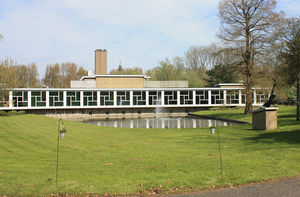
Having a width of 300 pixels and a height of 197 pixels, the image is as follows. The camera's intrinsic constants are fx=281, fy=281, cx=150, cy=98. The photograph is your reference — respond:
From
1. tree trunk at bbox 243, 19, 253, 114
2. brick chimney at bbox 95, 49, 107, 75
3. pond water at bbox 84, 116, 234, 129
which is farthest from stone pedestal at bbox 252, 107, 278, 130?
brick chimney at bbox 95, 49, 107, 75

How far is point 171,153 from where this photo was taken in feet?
38.7

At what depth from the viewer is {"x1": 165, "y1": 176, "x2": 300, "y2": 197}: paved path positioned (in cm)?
618

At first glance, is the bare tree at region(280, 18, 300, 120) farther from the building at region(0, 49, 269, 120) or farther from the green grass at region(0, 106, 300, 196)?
Answer: the building at region(0, 49, 269, 120)

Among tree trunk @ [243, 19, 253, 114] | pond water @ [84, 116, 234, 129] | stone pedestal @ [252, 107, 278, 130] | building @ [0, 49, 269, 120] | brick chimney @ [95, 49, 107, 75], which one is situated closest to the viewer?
stone pedestal @ [252, 107, 278, 130]

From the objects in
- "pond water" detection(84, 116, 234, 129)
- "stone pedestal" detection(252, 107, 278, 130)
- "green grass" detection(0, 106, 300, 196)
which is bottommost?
"pond water" detection(84, 116, 234, 129)

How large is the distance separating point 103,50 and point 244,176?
56684 millimetres

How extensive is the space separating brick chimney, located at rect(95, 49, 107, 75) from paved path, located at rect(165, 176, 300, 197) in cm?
5633

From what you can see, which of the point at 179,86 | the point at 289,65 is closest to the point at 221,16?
the point at 289,65

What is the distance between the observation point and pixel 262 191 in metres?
6.38

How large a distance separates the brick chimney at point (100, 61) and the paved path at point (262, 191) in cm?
5633

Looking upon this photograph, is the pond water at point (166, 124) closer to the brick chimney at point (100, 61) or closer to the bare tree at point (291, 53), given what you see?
the bare tree at point (291, 53)

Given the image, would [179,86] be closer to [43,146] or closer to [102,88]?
[102,88]

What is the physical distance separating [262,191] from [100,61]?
188 ft

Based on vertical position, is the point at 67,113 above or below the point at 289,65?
below
